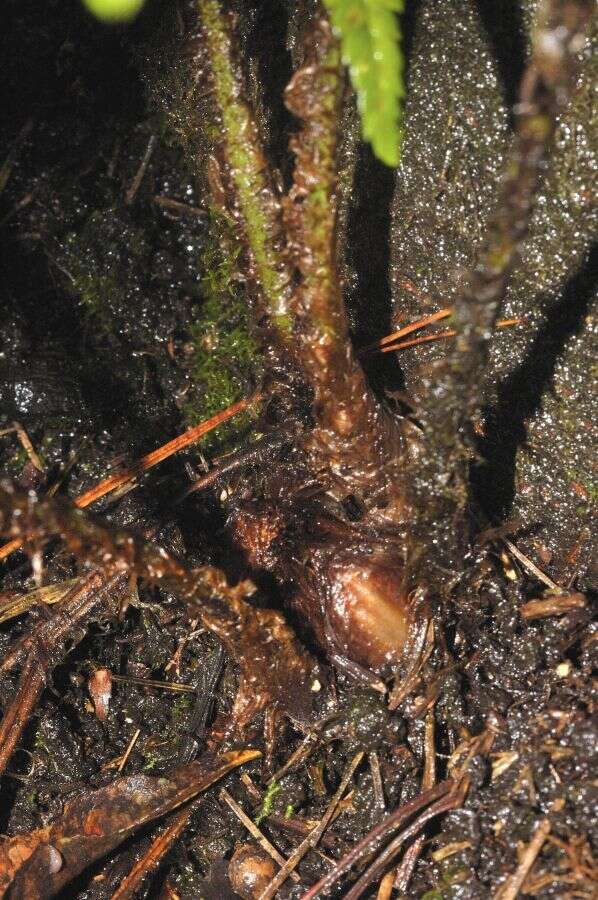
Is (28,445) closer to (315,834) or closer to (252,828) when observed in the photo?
(252,828)

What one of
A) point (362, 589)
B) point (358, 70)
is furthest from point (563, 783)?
point (358, 70)

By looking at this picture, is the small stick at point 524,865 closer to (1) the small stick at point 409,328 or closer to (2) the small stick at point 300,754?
(2) the small stick at point 300,754

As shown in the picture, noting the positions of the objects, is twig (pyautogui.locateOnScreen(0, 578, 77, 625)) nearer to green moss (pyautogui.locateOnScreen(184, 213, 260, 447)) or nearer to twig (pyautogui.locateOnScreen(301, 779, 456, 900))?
green moss (pyautogui.locateOnScreen(184, 213, 260, 447))

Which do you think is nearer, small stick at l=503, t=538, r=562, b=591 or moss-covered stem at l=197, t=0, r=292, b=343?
moss-covered stem at l=197, t=0, r=292, b=343

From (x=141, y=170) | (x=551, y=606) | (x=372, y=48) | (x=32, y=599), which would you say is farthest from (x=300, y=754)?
(x=141, y=170)

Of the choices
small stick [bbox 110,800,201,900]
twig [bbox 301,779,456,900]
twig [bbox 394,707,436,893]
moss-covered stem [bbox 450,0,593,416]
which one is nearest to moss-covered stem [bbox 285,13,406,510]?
moss-covered stem [bbox 450,0,593,416]

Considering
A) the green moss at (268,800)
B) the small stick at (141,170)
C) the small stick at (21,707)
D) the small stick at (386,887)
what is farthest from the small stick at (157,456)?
the small stick at (386,887)
